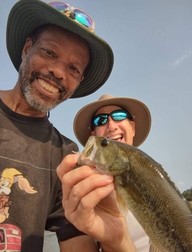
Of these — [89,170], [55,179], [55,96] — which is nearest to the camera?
[89,170]

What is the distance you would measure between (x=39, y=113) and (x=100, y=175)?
2183 millimetres

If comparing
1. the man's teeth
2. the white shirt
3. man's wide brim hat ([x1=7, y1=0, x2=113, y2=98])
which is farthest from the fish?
man's wide brim hat ([x1=7, y1=0, x2=113, y2=98])

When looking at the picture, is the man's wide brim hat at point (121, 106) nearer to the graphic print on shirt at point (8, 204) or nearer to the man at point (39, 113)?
the man at point (39, 113)

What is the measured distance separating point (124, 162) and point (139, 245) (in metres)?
2.27

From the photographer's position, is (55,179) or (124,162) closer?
(124,162)

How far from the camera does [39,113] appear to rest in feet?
15.8

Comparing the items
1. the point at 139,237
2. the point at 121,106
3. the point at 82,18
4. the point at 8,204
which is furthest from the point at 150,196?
the point at 121,106

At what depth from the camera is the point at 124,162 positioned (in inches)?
126

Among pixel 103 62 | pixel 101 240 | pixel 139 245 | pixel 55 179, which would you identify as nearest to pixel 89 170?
pixel 101 240

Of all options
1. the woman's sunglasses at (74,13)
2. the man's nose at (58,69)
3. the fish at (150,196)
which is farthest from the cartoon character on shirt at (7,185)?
the woman's sunglasses at (74,13)

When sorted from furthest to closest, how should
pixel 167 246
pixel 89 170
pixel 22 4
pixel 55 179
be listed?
pixel 22 4 → pixel 55 179 → pixel 167 246 → pixel 89 170

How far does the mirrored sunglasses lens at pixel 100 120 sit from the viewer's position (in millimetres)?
6475

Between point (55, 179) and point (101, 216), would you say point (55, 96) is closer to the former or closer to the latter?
point (55, 179)

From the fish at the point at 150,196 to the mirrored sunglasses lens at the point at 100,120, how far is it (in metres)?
3.26
